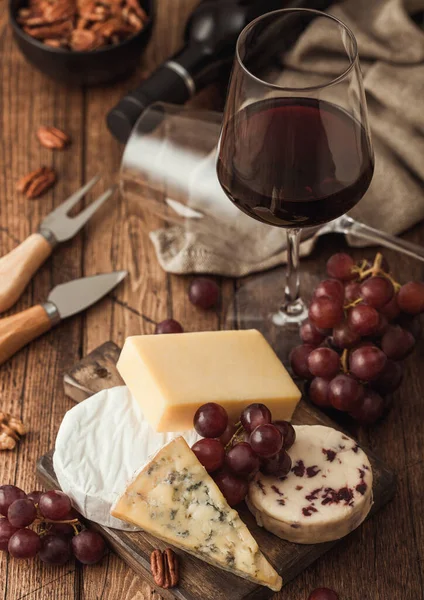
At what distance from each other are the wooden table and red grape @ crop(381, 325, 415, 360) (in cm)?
11

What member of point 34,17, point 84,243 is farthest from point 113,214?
point 34,17

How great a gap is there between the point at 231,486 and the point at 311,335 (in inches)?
11.8

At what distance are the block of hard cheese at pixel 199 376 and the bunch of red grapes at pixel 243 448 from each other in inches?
1.3

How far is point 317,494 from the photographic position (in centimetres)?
103

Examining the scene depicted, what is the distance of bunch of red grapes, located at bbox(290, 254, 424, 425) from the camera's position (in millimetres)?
1155

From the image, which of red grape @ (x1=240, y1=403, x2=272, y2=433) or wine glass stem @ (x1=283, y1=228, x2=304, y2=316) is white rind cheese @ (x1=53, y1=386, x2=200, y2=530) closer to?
red grape @ (x1=240, y1=403, x2=272, y2=433)

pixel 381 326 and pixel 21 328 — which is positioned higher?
pixel 381 326

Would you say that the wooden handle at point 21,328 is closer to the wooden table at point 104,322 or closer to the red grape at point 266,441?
the wooden table at point 104,322

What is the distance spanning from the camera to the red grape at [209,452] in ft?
3.37

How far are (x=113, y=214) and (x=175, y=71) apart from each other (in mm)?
293

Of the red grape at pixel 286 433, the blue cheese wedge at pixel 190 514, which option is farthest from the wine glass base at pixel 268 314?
the blue cheese wedge at pixel 190 514

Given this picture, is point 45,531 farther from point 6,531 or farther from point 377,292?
point 377,292

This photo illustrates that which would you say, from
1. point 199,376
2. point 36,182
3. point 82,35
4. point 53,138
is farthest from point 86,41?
point 199,376

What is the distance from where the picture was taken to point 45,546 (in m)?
1.05
